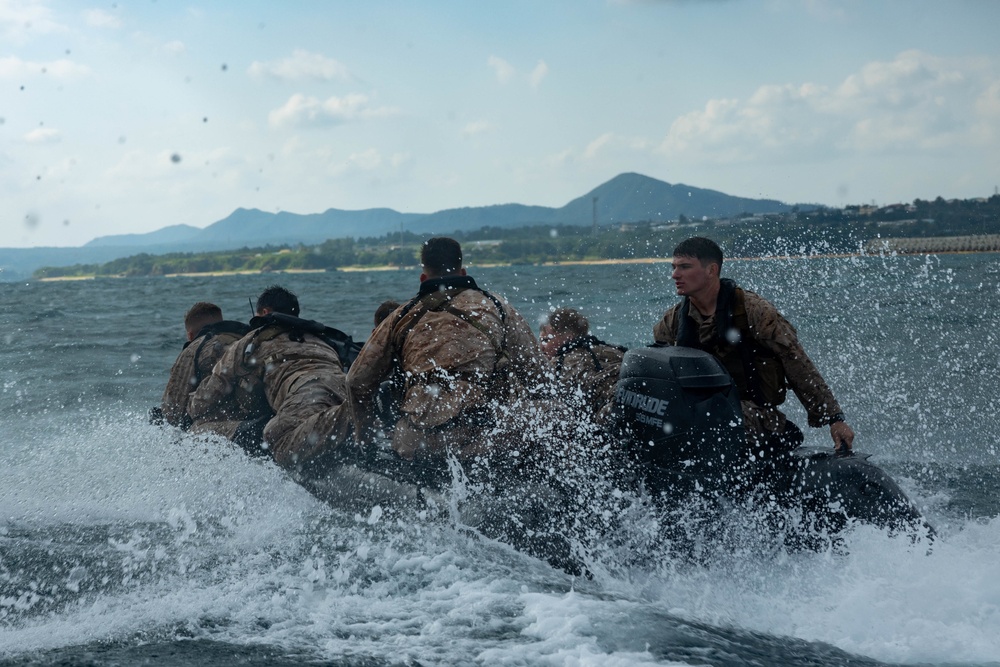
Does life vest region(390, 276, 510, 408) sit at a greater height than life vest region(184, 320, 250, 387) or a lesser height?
greater

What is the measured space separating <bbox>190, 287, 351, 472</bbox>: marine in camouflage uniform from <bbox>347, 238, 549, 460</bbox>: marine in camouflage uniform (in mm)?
1020

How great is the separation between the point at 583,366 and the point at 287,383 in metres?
2.38

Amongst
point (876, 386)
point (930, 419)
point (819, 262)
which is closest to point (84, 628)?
point (930, 419)

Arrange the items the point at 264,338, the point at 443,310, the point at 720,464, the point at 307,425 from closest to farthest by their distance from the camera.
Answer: the point at 720,464
the point at 443,310
the point at 307,425
the point at 264,338

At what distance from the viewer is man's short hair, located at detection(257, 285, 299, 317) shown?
761 cm

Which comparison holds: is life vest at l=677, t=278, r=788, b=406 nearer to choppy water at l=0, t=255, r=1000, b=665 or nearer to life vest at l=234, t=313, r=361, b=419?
choppy water at l=0, t=255, r=1000, b=665

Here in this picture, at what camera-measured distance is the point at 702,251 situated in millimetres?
4984

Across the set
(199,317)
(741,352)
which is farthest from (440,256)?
(199,317)

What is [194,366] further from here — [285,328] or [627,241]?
[627,241]

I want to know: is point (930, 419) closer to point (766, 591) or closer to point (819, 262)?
point (766, 591)

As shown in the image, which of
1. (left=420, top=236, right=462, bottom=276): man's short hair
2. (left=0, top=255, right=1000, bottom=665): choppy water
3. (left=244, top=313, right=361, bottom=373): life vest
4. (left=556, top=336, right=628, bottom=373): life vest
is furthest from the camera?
(left=244, top=313, right=361, bottom=373): life vest

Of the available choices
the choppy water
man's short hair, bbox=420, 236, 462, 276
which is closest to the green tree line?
man's short hair, bbox=420, 236, 462, 276

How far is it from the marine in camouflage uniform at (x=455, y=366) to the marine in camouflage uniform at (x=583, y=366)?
1.61 feet

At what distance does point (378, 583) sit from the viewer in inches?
186
